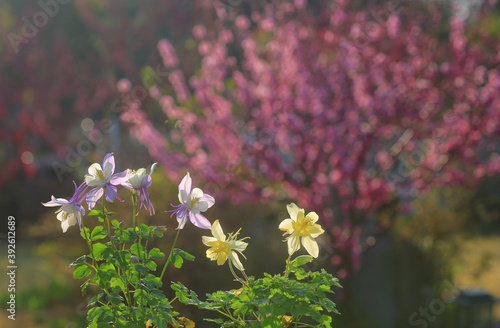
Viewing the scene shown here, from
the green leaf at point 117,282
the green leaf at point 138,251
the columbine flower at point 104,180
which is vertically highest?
the columbine flower at point 104,180

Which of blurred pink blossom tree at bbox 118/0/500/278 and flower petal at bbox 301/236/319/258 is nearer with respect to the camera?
flower petal at bbox 301/236/319/258

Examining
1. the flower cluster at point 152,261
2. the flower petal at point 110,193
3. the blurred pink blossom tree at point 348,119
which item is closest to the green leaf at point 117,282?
the flower cluster at point 152,261

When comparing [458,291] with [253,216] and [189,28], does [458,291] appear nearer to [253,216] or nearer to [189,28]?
[253,216]

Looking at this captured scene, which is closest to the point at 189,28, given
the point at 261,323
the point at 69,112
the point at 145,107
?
the point at 145,107

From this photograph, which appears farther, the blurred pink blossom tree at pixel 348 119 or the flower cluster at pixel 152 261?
the blurred pink blossom tree at pixel 348 119

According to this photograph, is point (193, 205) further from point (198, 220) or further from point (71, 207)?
point (71, 207)

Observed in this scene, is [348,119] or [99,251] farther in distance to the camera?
[348,119]

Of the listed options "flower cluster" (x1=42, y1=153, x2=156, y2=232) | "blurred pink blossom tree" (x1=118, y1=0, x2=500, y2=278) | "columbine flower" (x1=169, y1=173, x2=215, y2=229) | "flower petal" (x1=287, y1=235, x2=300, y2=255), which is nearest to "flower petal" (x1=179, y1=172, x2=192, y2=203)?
"columbine flower" (x1=169, y1=173, x2=215, y2=229)

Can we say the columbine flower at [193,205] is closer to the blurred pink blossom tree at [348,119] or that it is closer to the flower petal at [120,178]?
the flower petal at [120,178]

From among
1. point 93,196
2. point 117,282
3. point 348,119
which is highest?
point 348,119

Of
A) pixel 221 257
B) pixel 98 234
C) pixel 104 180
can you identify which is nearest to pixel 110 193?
pixel 104 180

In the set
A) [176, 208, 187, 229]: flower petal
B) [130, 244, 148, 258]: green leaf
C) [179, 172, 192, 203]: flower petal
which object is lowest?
[130, 244, 148, 258]: green leaf

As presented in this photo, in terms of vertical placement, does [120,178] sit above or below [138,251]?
above

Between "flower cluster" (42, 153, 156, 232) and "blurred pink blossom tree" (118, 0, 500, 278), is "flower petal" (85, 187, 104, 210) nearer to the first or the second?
"flower cluster" (42, 153, 156, 232)
